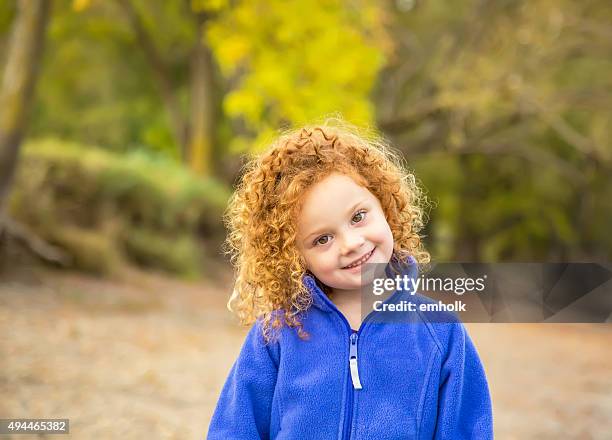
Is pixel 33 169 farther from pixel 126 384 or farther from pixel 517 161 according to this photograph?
pixel 517 161

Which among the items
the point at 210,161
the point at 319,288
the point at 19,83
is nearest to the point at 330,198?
the point at 319,288

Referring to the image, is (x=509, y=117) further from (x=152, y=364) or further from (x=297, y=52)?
(x=152, y=364)

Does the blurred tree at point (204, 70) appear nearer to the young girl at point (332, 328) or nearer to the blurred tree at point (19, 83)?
the blurred tree at point (19, 83)

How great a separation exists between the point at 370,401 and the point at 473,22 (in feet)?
47.3

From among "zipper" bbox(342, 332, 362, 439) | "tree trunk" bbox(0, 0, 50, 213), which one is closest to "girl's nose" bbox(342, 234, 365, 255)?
"zipper" bbox(342, 332, 362, 439)

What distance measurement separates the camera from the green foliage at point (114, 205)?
9.92m

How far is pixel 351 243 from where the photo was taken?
73.9 inches

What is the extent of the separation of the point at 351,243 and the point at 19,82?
691 centimetres

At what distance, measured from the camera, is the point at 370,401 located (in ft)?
5.94

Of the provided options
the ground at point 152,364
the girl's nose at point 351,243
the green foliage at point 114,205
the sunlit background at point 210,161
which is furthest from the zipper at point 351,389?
the green foliage at point 114,205

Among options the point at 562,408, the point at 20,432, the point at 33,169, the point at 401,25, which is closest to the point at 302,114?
the point at 33,169

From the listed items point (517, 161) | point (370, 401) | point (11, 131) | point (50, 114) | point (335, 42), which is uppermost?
point (517, 161)

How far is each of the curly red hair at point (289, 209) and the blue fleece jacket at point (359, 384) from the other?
0.06 metres

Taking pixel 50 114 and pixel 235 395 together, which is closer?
pixel 235 395
